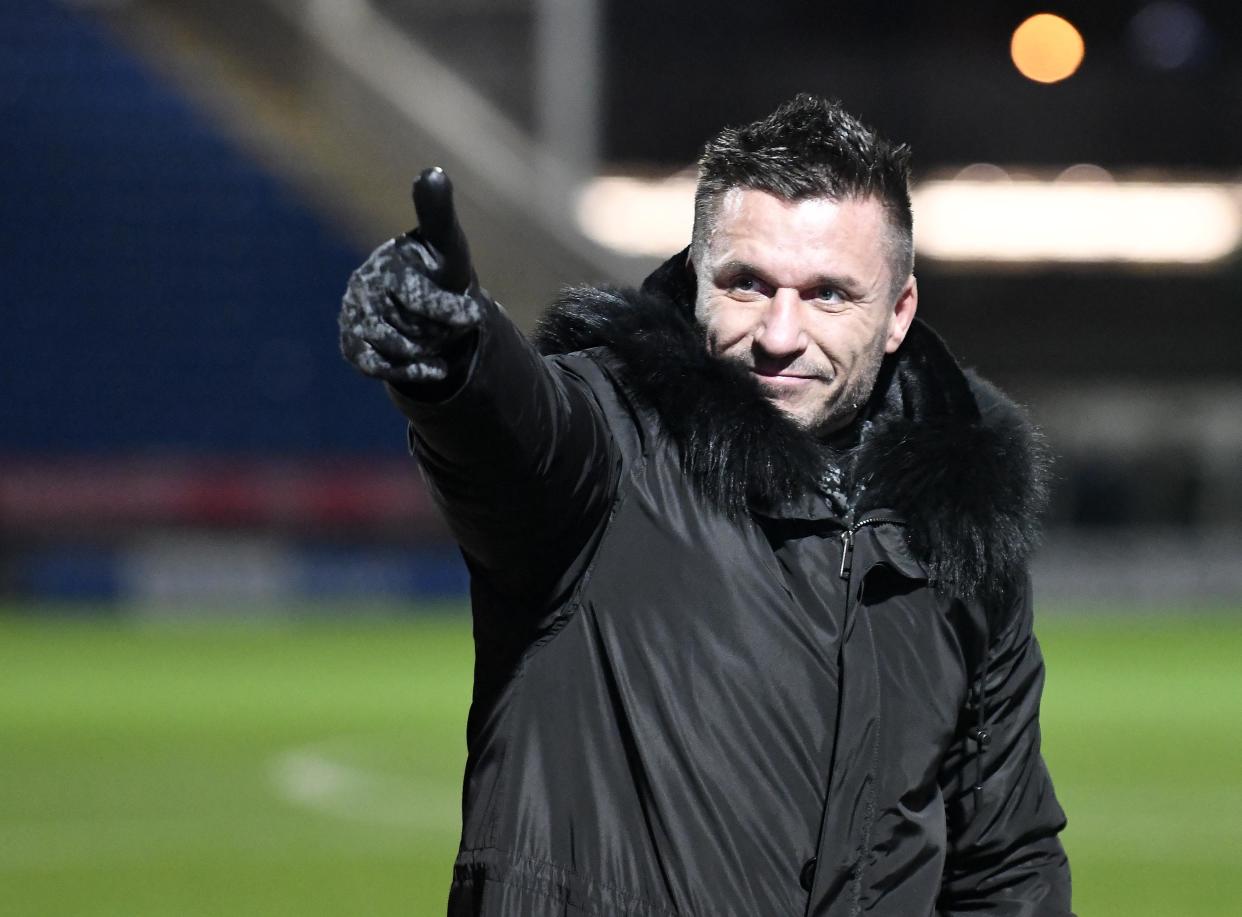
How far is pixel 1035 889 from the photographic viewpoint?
7.41 feet

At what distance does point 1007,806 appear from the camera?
2.23m

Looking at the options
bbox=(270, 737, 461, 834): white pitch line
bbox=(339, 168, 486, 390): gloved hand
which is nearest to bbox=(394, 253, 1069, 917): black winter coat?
bbox=(339, 168, 486, 390): gloved hand

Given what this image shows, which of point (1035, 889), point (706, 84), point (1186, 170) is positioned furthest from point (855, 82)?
point (1035, 889)

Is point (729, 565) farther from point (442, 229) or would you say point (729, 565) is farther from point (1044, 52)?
point (1044, 52)

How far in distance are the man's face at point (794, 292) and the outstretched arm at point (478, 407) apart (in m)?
0.19

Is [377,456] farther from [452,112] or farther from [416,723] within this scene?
[416,723]

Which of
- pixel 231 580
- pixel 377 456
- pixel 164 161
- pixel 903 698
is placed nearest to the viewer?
pixel 903 698

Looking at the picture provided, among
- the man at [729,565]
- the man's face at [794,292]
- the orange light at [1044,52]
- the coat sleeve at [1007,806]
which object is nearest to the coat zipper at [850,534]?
the man at [729,565]

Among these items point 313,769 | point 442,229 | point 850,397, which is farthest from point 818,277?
point 313,769

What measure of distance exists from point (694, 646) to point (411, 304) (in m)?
0.50

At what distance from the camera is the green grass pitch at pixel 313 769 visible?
19.9 feet

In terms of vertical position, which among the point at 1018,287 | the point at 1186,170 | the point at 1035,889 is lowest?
the point at 1035,889

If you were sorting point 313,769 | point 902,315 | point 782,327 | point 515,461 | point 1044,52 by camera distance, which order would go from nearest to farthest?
1. point 515,461
2. point 782,327
3. point 902,315
4. point 313,769
5. point 1044,52

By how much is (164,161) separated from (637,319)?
59.2 feet
